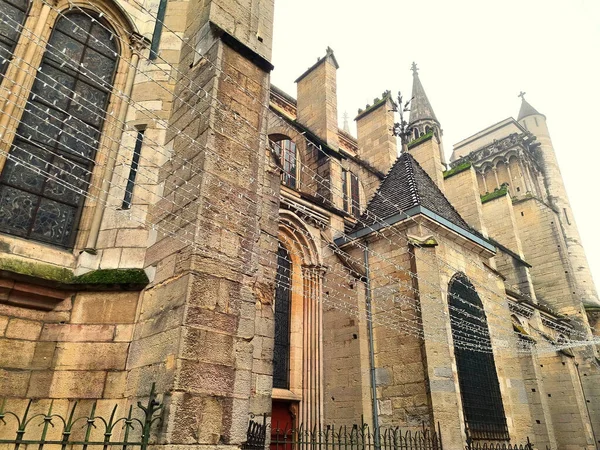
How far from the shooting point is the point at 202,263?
13.1 feet

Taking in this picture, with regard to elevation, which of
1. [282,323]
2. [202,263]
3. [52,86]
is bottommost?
[202,263]

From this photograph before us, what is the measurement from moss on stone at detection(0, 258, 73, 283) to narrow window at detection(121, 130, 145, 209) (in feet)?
3.34

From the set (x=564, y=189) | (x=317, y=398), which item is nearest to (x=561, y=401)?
(x=317, y=398)

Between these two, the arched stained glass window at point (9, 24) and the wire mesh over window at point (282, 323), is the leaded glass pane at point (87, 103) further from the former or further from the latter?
the wire mesh over window at point (282, 323)

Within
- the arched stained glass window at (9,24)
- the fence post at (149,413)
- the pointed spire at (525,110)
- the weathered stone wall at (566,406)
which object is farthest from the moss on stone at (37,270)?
the pointed spire at (525,110)

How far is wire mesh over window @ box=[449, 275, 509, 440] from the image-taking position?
8.36 meters

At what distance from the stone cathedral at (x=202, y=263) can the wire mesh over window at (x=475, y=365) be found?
56 mm

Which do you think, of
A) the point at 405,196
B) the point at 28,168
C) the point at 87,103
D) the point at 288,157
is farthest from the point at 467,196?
the point at 28,168

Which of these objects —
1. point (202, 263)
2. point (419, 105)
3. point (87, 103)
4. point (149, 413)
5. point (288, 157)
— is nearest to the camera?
point (149, 413)

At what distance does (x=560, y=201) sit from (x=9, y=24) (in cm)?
3485

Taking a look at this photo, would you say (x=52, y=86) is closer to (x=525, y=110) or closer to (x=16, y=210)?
(x=16, y=210)

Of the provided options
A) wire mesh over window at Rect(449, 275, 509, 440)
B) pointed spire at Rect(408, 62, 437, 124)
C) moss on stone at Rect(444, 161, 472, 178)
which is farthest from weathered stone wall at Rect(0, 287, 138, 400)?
pointed spire at Rect(408, 62, 437, 124)

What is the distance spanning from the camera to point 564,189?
1270 inches

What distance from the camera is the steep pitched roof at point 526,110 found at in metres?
36.4
